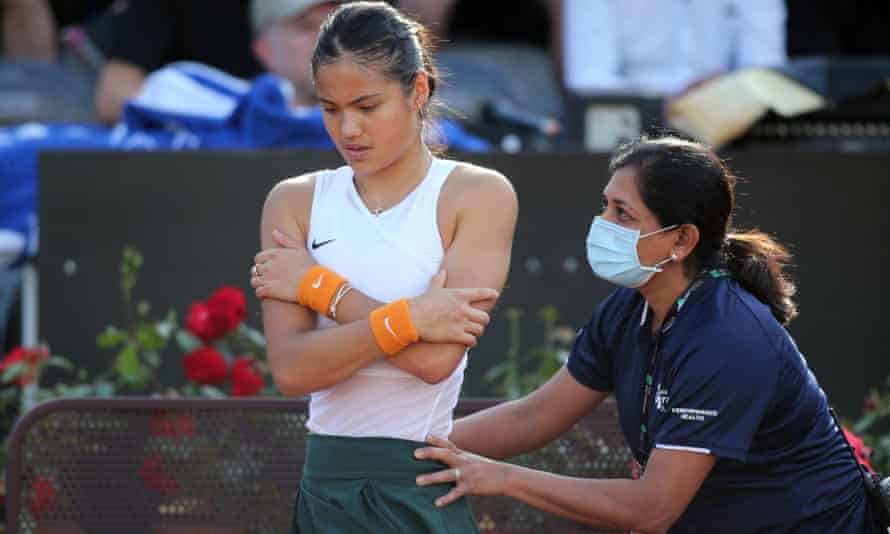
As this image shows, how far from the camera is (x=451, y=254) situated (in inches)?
95.0

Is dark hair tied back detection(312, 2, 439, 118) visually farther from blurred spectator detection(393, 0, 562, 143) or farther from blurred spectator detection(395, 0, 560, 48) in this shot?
blurred spectator detection(395, 0, 560, 48)

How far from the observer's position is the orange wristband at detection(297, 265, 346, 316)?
2393mm

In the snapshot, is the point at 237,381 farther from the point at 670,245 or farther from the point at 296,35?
the point at 296,35

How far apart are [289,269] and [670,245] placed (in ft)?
2.54

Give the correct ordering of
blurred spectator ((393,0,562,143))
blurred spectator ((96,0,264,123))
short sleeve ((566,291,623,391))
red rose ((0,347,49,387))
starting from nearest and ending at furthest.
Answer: short sleeve ((566,291,623,391))
red rose ((0,347,49,387))
blurred spectator ((96,0,264,123))
blurred spectator ((393,0,562,143))

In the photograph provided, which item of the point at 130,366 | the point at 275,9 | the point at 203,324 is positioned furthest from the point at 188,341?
the point at 275,9

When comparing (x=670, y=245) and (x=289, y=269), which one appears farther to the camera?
(x=670, y=245)

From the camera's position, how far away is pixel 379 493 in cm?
238

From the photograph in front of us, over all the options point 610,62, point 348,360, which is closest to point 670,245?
point 348,360

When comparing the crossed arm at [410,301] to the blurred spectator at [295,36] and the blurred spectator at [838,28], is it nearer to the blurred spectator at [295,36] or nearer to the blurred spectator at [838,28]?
the blurred spectator at [295,36]

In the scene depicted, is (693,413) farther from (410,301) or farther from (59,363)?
(59,363)

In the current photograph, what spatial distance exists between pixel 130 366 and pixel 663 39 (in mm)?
3083

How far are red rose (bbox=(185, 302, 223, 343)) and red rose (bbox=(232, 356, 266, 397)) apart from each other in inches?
5.2

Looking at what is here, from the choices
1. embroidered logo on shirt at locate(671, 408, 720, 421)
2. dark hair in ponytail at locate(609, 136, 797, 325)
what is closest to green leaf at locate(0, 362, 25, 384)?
dark hair in ponytail at locate(609, 136, 797, 325)
